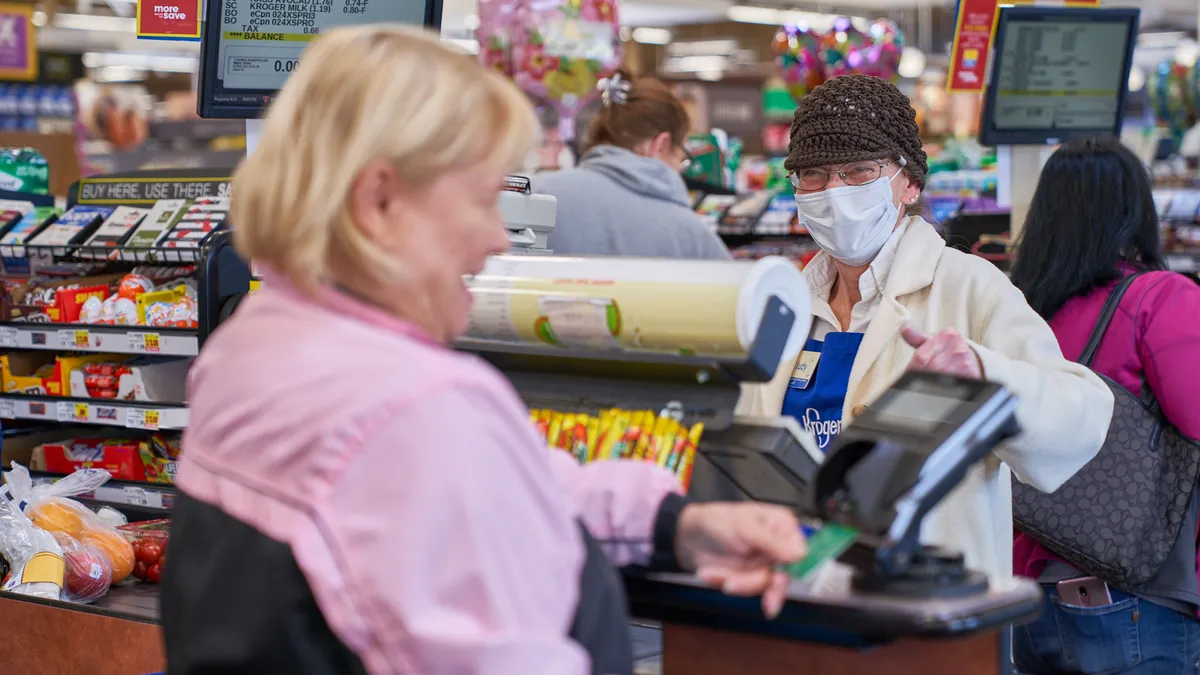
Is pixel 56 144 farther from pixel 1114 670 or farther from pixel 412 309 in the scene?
pixel 412 309

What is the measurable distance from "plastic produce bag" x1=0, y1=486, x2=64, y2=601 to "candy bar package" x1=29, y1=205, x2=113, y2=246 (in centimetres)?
86

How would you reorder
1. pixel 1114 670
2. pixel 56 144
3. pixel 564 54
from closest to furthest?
pixel 1114 670
pixel 564 54
pixel 56 144

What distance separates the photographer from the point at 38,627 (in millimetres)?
2883

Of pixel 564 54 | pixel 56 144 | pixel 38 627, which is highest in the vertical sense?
pixel 564 54

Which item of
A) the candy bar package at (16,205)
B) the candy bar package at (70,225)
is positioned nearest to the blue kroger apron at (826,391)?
the candy bar package at (70,225)

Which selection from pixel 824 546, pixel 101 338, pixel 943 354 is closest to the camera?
pixel 824 546

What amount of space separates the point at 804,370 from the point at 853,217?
29cm

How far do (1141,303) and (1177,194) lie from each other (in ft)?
10.6

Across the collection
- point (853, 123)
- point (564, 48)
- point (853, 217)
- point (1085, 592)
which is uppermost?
point (564, 48)

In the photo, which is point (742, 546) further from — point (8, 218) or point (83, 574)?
point (8, 218)

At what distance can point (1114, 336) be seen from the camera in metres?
3.19

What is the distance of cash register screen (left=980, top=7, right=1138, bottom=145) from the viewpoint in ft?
15.6

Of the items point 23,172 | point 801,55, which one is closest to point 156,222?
point 23,172

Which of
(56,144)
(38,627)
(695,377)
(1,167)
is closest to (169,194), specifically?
(1,167)
